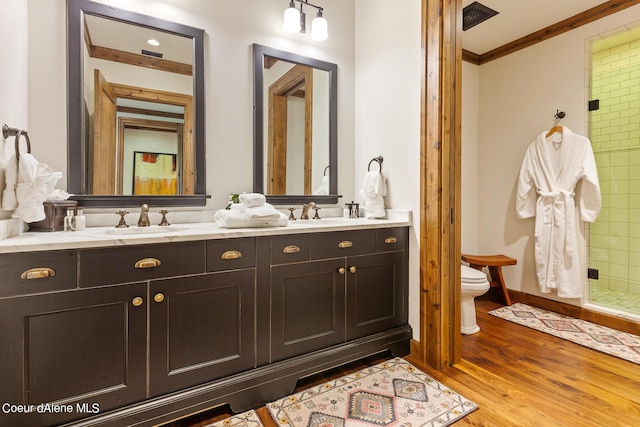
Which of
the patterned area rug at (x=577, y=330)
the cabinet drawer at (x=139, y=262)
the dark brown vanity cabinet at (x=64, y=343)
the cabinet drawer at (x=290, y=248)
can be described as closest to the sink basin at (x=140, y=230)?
the cabinet drawer at (x=139, y=262)

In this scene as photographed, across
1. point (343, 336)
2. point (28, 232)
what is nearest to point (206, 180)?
point (28, 232)

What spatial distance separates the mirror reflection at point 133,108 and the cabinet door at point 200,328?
769 mm

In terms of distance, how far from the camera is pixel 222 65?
2135mm

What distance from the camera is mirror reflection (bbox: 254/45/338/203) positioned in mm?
2281

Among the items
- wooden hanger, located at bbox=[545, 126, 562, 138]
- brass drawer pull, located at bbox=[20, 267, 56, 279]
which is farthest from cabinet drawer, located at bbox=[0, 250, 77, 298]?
wooden hanger, located at bbox=[545, 126, 562, 138]

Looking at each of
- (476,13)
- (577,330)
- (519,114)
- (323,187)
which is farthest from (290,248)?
(519,114)

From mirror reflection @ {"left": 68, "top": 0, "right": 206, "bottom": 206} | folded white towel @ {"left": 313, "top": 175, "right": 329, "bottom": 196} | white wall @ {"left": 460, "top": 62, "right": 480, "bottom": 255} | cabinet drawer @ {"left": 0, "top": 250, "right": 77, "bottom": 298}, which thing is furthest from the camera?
white wall @ {"left": 460, "top": 62, "right": 480, "bottom": 255}

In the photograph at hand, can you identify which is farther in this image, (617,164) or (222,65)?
(617,164)

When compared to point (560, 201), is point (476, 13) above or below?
above

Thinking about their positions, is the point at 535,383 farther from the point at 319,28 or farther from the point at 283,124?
the point at 319,28

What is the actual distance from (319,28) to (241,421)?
258 centimetres

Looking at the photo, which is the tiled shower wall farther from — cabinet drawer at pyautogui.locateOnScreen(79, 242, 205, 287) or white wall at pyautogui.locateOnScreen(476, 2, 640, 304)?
cabinet drawer at pyautogui.locateOnScreen(79, 242, 205, 287)

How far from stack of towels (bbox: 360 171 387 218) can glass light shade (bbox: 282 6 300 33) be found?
119cm

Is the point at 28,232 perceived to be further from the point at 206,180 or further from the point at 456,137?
the point at 456,137
